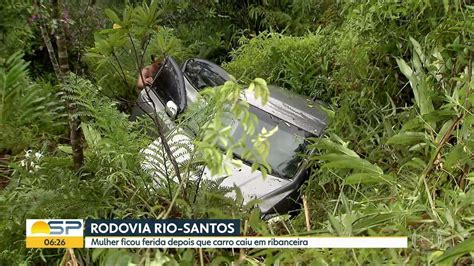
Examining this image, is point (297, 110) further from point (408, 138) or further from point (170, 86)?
point (408, 138)

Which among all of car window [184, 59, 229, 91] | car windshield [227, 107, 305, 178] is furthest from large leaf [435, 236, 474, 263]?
car window [184, 59, 229, 91]

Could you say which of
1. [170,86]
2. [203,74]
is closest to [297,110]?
[203,74]

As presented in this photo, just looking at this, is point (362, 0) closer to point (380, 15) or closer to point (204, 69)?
point (380, 15)

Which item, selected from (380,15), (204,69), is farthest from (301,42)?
(380,15)

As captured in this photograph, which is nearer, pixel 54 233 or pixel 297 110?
pixel 54 233

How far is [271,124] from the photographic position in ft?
13.2

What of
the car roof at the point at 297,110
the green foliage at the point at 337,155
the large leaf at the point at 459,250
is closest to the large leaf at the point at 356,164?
the green foliage at the point at 337,155

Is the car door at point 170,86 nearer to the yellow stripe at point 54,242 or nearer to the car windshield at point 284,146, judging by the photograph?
the car windshield at point 284,146

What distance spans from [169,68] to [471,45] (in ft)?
8.85

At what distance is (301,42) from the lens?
17.1 ft

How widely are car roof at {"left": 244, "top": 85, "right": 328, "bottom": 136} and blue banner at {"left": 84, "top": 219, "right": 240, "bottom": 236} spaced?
2.10m
